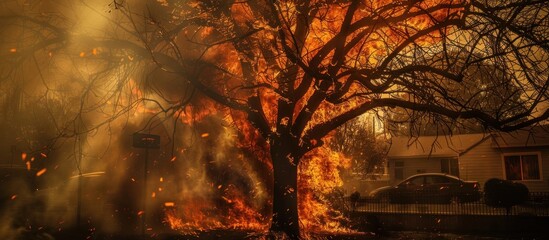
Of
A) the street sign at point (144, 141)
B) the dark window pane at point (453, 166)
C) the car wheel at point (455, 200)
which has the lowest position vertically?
the car wheel at point (455, 200)

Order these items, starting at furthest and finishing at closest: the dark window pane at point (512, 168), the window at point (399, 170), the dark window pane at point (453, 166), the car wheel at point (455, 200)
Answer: the window at point (399, 170) → the dark window pane at point (453, 166) → the dark window pane at point (512, 168) → the car wheel at point (455, 200)

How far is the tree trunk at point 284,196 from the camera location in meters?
10.8

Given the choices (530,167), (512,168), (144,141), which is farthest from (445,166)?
(144,141)

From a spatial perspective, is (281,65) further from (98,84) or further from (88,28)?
(98,84)

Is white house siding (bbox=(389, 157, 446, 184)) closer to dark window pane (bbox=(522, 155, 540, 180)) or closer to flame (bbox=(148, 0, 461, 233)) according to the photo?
dark window pane (bbox=(522, 155, 540, 180))

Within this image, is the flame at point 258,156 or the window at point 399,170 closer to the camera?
the flame at point 258,156

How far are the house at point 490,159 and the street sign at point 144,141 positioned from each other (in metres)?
14.4

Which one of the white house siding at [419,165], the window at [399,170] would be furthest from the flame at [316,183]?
the window at [399,170]

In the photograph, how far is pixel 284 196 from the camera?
10852mm

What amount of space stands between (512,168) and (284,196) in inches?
883

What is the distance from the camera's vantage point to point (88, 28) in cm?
1122

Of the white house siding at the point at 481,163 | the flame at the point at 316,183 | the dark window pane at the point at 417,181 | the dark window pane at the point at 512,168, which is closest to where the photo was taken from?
the flame at the point at 316,183

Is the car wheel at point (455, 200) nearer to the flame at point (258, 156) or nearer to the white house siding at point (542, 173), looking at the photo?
the flame at point (258, 156)

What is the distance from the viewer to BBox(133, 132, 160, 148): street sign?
11398 millimetres
